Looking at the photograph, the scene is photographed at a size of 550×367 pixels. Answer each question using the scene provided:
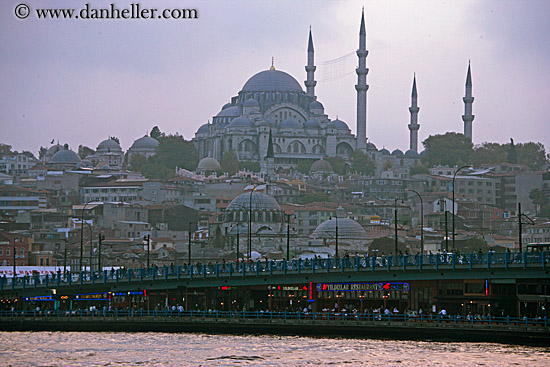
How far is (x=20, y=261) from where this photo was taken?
392 feet

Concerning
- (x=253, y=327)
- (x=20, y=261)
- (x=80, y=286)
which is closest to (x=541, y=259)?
(x=253, y=327)

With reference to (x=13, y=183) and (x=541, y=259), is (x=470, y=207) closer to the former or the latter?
(x=13, y=183)

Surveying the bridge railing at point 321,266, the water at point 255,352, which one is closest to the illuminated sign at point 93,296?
the bridge railing at point 321,266

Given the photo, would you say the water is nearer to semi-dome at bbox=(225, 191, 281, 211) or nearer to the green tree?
semi-dome at bbox=(225, 191, 281, 211)

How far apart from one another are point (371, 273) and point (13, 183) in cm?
15355

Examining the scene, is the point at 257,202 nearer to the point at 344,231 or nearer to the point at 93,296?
the point at 344,231

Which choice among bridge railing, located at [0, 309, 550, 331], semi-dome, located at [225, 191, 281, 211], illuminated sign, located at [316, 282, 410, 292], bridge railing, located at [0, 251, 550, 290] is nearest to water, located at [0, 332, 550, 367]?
bridge railing, located at [0, 309, 550, 331]

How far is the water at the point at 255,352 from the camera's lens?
44.3m

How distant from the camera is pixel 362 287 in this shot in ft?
184

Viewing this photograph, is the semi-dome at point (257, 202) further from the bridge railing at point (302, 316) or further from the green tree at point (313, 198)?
the bridge railing at point (302, 316)

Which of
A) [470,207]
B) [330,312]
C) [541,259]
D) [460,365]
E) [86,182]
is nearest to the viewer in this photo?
[460,365]

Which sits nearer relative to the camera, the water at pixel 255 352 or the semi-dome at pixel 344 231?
the water at pixel 255 352

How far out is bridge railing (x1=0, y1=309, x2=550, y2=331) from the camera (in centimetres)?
4834

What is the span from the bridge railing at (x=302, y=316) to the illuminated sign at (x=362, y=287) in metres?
1.69
